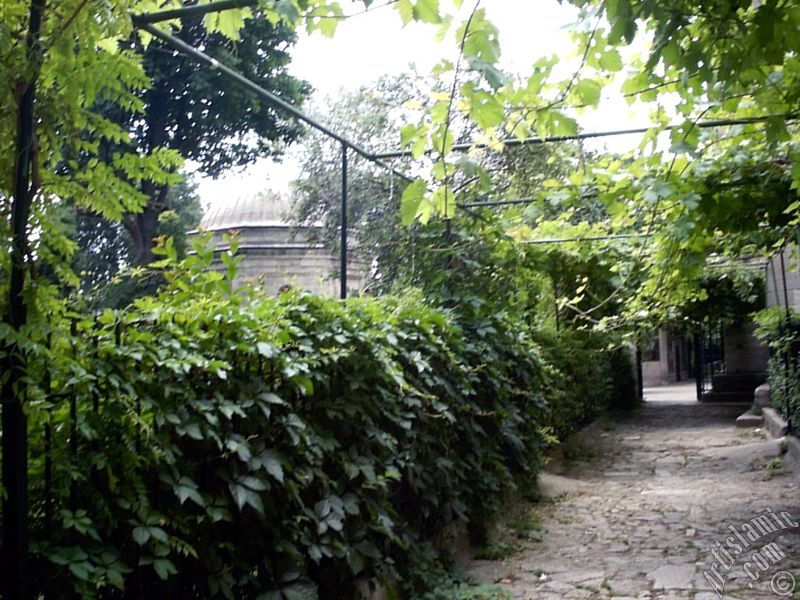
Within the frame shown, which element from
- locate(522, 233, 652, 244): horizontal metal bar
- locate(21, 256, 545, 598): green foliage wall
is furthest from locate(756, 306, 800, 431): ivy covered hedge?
locate(21, 256, 545, 598): green foliage wall

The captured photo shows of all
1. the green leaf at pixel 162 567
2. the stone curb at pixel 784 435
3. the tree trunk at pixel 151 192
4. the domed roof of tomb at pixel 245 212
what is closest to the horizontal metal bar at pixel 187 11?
the green leaf at pixel 162 567

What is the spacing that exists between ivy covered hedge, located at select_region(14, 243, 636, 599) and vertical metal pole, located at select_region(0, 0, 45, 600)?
0.07m

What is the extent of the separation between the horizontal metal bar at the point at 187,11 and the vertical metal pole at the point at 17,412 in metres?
0.84

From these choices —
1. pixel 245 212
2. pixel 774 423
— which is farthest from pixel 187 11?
pixel 245 212

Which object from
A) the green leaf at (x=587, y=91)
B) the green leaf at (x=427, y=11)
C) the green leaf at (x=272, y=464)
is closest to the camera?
the green leaf at (x=427, y=11)

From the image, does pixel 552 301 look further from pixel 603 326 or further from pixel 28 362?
pixel 28 362

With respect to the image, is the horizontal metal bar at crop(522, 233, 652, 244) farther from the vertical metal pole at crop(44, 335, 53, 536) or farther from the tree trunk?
the tree trunk

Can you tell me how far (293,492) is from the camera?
3221 mm

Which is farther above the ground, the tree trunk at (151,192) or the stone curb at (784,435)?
the tree trunk at (151,192)

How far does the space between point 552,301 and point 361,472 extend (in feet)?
27.2

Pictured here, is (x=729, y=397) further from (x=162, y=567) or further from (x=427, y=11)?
(x=162, y=567)

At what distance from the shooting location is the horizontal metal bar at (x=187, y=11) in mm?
3025

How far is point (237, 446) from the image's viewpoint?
2998mm

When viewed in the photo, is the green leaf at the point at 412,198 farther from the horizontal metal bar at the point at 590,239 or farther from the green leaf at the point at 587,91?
the horizontal metal bar at the point at 590,239
